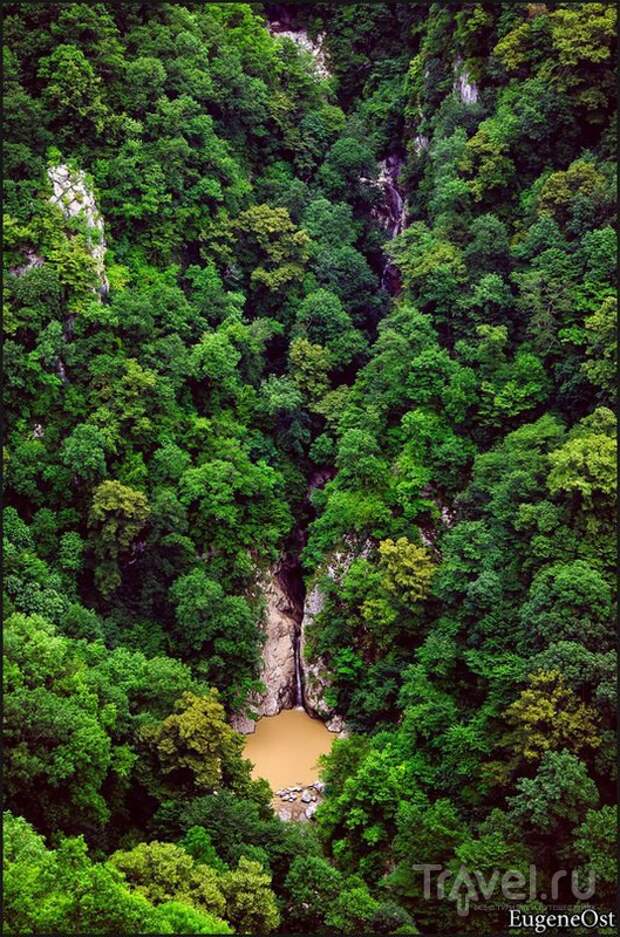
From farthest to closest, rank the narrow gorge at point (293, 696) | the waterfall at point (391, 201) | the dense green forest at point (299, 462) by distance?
the waterfall at point (391, 201)
the narrow gorge at point (293, 696)
the dense green forest at point (299, 462)

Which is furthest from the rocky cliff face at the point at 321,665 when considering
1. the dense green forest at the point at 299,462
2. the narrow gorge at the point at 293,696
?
the dense green forest at the point at 299,462

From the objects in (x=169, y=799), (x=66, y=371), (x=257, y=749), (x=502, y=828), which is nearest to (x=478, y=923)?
(x=502, y=828)

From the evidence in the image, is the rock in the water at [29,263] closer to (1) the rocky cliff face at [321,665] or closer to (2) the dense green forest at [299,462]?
(2) the dense green forest at [299,462]

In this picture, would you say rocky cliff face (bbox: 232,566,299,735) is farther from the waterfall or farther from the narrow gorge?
the waterfall

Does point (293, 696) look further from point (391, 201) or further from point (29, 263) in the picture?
point (391, 201)

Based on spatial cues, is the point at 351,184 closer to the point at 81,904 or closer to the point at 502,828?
the point at 502,828

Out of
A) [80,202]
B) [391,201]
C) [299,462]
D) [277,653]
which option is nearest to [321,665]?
[277,653]
